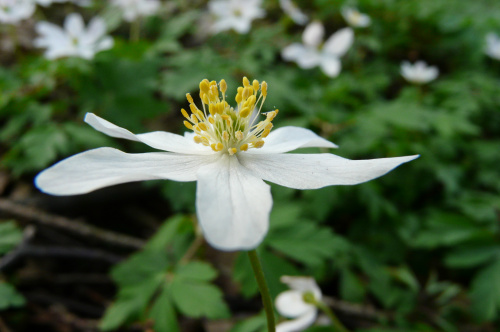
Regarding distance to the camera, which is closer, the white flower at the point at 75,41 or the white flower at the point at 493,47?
the white flower at the point at 75,41

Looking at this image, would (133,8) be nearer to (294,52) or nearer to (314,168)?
(294,52)

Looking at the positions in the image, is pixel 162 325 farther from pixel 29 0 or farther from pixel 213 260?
pixel 29 0

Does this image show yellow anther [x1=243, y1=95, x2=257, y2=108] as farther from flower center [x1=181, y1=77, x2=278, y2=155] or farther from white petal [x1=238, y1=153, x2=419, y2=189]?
white petal [x1=238, y1=153, x2=419, y2=189]

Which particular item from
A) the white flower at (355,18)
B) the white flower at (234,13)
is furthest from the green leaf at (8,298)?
the white flower at (355,18)

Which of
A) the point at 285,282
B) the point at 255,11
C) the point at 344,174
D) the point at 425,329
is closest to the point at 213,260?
the point at 285,282

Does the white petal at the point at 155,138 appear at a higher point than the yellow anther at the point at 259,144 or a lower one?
higher

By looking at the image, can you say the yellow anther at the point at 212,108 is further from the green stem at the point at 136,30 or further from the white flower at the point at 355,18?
the white flower at the point at 355,18

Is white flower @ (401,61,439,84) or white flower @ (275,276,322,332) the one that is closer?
white flower @ (275,276,322,332)

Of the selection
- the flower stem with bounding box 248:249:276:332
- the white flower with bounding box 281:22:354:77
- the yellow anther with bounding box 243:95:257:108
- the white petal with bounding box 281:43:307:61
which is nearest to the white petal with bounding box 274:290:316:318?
the flower stem with bounding box 248:249:276:332
